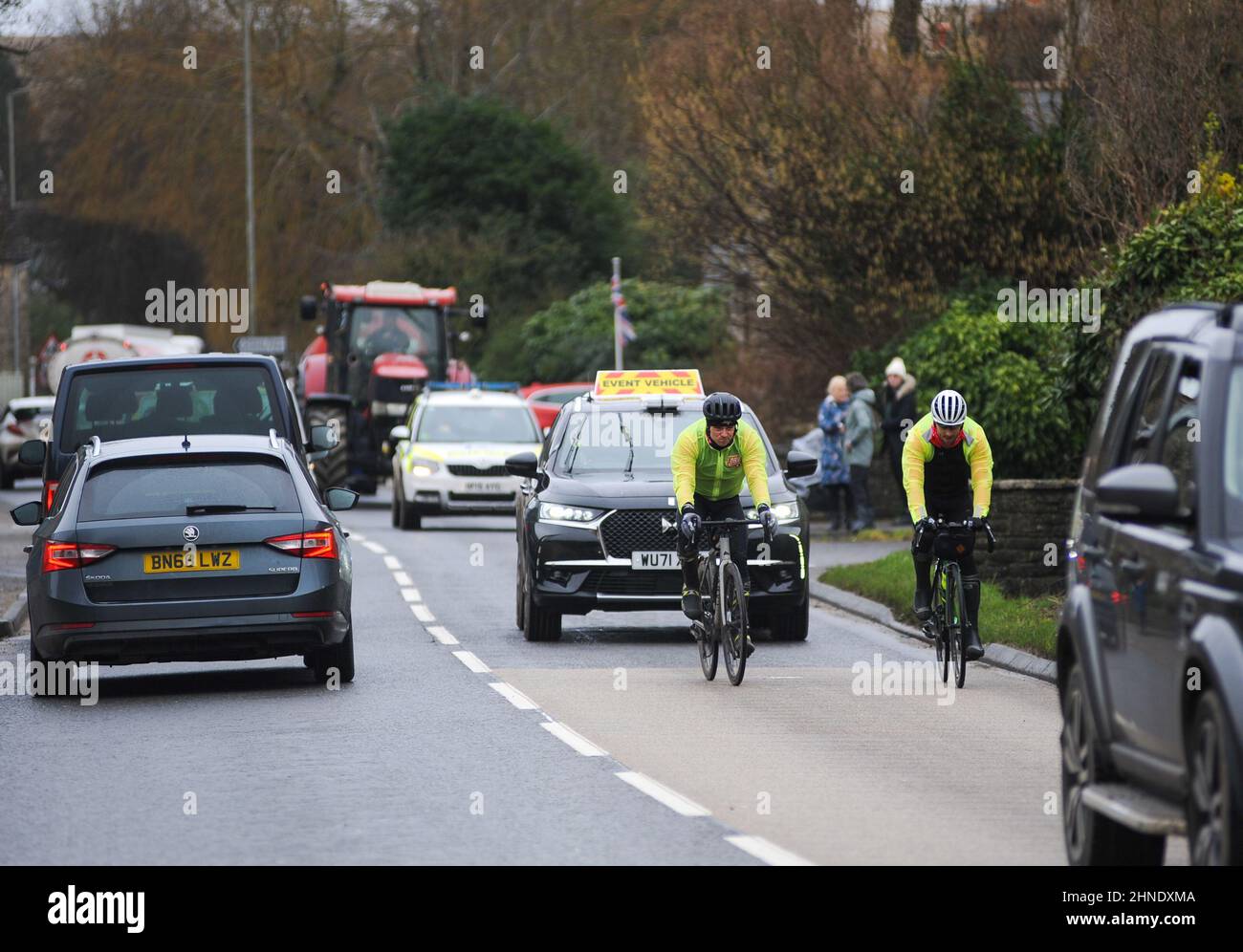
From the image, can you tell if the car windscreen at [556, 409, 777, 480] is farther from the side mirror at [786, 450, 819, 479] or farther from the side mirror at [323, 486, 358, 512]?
the side mirror at [323, 486, 358, 512]

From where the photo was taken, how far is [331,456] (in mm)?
38438

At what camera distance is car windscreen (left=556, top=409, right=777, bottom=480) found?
Result: 18.9m

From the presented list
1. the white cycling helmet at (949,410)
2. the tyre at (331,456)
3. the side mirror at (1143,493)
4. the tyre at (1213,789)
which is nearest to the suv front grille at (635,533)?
the white cycling helmet at (949,410)

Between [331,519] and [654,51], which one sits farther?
[654,51]

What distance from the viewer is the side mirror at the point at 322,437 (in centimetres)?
1873

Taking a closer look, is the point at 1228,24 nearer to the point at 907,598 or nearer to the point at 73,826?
the point at 907,598

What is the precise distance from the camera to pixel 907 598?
20.5 m

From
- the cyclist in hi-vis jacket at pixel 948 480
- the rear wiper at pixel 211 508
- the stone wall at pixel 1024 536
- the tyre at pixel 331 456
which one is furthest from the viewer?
the tyre at pixel 331 456

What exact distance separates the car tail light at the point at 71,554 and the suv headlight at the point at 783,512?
519 cm

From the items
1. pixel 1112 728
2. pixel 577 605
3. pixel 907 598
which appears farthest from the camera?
pixel 907 598

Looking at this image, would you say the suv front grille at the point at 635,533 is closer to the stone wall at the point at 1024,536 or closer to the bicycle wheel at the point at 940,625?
the bicycle wheel at the point at 940,625

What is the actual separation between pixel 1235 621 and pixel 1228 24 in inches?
730
